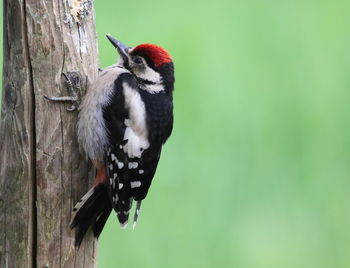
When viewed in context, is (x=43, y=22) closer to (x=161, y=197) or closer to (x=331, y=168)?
(x=161, y=197)

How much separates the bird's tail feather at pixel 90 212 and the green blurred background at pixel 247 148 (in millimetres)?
2137

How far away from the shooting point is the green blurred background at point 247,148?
800 cm

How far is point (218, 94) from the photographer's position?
916 centimetres

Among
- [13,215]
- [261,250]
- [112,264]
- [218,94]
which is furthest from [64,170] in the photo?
Answer: [218,94]

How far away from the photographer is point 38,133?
5375mm

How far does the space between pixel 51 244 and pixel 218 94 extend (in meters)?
4.01

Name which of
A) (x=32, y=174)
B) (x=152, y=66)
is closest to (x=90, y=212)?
(x=32, y=174)

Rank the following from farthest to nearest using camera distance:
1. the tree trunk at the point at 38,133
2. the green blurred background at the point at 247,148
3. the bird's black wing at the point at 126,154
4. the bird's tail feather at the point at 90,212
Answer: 1. the green blurred background at the point at 247,148
2. the bird's black wing at the point at 126,154
3. the bird's tail feather at the point at 90,212
4. the tree trunk at the point at 38,133

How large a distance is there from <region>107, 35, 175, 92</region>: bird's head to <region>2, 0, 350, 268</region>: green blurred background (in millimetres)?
2229

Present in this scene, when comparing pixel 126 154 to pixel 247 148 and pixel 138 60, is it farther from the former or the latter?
pixel 247 148

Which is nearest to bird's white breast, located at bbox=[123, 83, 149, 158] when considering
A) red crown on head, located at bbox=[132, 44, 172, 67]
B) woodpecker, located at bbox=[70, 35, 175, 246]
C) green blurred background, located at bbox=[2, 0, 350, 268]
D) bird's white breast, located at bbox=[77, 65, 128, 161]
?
woodpecker, located at bbox=[70, 35, 175, 246]

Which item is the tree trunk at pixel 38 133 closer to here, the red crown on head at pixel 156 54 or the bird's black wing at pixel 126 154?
the bird's black wing at pixel 126 154

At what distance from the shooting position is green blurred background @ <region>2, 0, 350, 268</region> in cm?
800

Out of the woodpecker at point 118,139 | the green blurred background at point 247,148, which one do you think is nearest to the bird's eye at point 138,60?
the woodpecker at point 118,139
